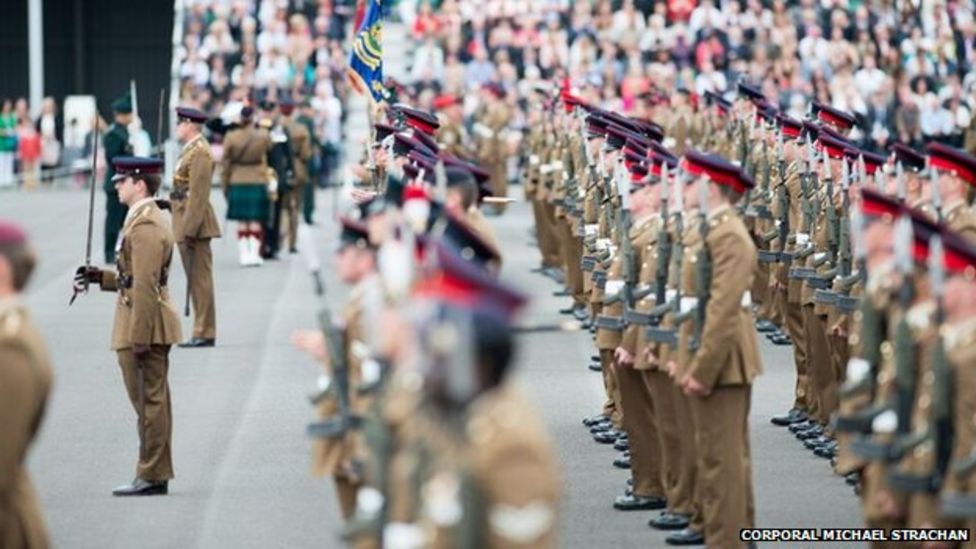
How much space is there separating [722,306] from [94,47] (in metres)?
37.9

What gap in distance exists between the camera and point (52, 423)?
668 inches

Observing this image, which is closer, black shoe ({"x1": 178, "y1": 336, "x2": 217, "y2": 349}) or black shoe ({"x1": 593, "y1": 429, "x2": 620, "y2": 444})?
black shoe ({"x1": 593, "y1": 429, "x2": 620, "y2": 444})

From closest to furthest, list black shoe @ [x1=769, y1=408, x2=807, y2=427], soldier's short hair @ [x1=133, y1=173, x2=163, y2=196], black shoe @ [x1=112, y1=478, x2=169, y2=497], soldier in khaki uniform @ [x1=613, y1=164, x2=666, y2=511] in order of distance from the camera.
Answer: soldier in khaki uniform @ [x1=613, y1=164, x2=666, y2=511], black shoe @ [x1=112, y1=478, x2=169, y2=497], soldier's short hair @ [x1=133, y1=173, x2=163, y2=196], black shoe @ [x1=769, y1=408, x2=807, y2=427]

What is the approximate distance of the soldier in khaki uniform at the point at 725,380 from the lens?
11906mm

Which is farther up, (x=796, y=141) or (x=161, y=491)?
(x=796, y=141)

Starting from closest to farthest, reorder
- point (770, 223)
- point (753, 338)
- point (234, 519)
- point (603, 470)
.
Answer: point (753, 338), point (234, 519), point (603, 470), point (770, 223)

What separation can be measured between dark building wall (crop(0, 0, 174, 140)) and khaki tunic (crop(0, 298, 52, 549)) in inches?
1554

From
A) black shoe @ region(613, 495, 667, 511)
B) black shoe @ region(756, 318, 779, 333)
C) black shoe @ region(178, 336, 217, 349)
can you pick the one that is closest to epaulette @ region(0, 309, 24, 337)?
black shoe @ region(613, 495, 667, 511)

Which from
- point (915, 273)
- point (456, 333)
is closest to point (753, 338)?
point (915, 273)

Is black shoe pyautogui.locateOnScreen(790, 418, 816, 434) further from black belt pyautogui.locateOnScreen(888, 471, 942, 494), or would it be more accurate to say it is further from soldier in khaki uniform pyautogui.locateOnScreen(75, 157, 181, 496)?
black belt pyautogui.locateOnScreen(888, 471, 942, 494)

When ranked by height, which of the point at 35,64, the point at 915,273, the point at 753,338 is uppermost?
the point at 915,273

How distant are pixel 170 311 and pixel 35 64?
3200cm

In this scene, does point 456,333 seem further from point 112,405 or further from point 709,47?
point 709,47

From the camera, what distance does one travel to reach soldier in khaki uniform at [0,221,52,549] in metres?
8.80
